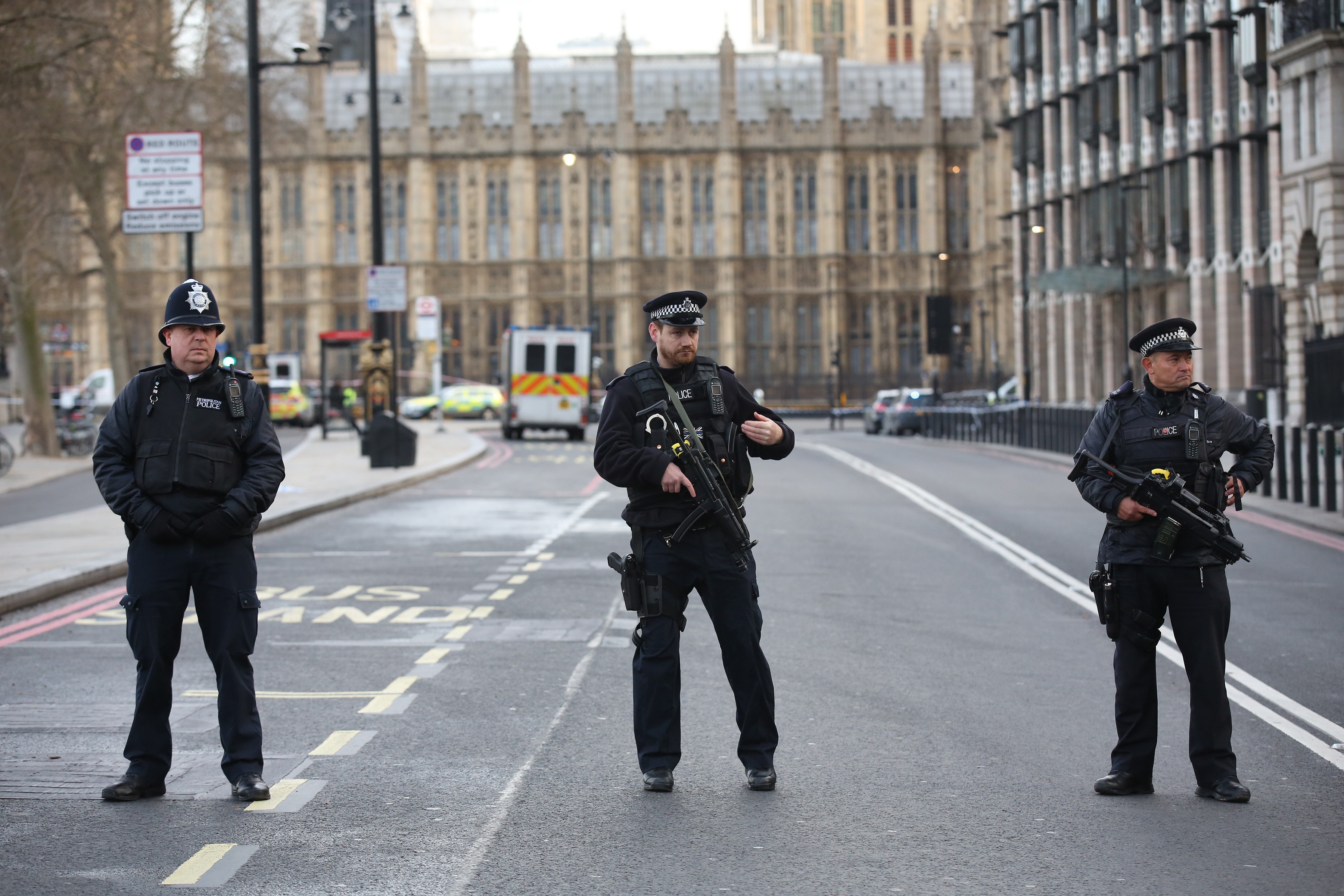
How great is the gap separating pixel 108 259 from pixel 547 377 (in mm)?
11425

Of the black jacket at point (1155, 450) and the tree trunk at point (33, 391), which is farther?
the tree trunk at point (33, 391)

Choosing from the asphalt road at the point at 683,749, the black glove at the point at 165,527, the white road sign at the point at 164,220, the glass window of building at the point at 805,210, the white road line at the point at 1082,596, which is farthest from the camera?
the glass window of building at the point at 805,210

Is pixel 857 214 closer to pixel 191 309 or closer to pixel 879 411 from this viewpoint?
pixel 879 411

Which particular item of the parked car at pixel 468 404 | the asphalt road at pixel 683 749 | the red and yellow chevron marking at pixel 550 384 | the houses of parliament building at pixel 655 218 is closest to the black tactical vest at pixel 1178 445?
the asphalt road at pixel 683 749

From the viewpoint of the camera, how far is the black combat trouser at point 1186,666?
19.9 feet

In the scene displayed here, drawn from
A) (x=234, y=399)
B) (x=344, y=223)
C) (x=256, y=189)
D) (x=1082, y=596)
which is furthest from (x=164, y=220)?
(x=344, y=223)

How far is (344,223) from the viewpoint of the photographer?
262ft

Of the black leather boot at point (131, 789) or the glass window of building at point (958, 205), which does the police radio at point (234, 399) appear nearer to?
the black leather boot at point (131, 789)

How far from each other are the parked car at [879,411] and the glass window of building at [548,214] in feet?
91.8

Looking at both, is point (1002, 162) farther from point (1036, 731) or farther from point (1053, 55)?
point (1036, 731)

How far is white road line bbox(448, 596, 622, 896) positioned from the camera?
5121mm

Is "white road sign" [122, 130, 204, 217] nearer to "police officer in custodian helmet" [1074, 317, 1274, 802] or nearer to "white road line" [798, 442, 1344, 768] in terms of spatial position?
"white road line" [798, 442, 1344, 768]

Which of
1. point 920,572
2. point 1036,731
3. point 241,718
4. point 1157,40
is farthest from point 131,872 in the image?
point 1157,40

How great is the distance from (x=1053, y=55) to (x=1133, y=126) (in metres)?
8.00
